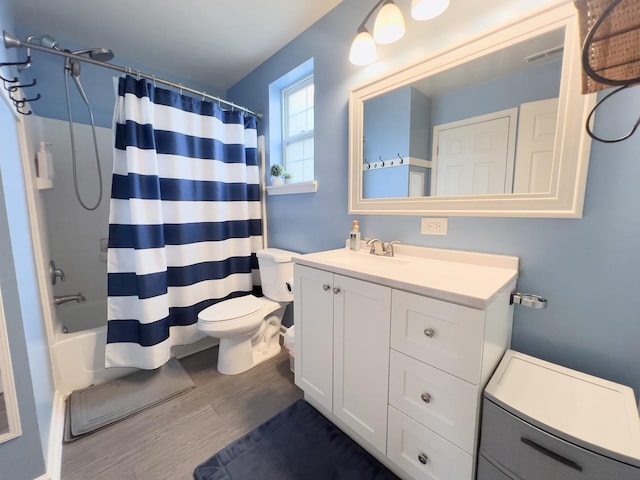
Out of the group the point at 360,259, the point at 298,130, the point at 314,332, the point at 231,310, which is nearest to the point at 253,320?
the point at 231,310

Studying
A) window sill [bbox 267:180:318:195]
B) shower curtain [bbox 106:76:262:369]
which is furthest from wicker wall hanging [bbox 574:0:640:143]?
shower curtain [bbox 106:76:262:369]

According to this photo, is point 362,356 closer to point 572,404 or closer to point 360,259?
point 360,259

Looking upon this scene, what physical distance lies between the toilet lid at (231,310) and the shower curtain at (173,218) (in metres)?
0.25

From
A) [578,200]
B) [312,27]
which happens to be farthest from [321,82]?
[578,200]

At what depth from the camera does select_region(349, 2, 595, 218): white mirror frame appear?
0.93m

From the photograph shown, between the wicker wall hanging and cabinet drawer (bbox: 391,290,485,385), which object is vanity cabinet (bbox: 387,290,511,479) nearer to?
cabinet drawer (bbox: 391,290,485,385)

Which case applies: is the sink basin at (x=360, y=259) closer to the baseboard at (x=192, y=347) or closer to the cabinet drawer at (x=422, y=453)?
the cabinet drawer at (x=422, y=453)

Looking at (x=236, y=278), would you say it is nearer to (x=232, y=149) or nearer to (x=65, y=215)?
(x=232, y=149)

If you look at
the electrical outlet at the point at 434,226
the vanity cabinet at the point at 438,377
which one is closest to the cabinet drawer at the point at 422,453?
the vanity cabinet at the point at 438,377

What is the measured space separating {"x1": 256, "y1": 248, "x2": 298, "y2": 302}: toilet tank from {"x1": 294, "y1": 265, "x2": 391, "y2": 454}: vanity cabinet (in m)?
0.54

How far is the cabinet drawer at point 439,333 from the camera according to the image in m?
0.80

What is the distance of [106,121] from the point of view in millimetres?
2150

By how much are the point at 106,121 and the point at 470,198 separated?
108 inches

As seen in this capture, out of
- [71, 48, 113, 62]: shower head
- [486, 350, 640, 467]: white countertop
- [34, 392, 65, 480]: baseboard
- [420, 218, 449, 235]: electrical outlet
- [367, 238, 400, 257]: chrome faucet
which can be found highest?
[71, 48, 113, 62]: shower head
